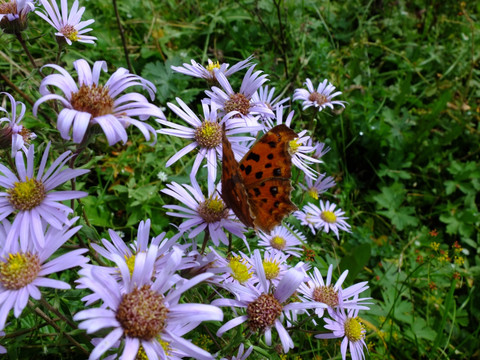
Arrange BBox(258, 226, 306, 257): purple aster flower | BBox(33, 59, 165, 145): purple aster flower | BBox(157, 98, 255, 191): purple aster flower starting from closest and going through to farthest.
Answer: BBox(33, 59, 165, 145): purple aster flower < BBox(157, 98, 255, 191): purple aster flower < BBox(258, 226, 306, 257): purple aster flower

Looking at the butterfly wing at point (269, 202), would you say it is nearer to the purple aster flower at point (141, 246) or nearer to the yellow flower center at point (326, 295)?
the purple aster flower at point (141, 246)

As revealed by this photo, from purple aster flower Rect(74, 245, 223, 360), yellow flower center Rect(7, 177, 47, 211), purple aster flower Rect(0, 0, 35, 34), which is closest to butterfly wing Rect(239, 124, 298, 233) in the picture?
purple aster flower Rect(74, 245, 223, 360)

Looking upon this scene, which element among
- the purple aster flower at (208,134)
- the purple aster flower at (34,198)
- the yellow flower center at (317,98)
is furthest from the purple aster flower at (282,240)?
the purple aster flower at (34,198)

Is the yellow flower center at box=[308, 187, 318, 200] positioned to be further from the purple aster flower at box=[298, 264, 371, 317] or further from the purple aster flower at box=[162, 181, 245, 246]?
the purple aster flower at box=[162, 181, 245, 246]

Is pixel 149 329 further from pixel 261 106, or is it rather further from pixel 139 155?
pixel 139 155

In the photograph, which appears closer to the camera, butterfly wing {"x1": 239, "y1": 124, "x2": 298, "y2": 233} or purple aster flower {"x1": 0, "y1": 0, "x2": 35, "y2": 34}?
butterfly wing {"x1": 239, "y1": 124, "x2": 298, "y2": 233}

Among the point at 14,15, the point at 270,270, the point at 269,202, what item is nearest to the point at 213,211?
the point at 269,202

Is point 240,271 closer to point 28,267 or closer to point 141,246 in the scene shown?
point 141,246
